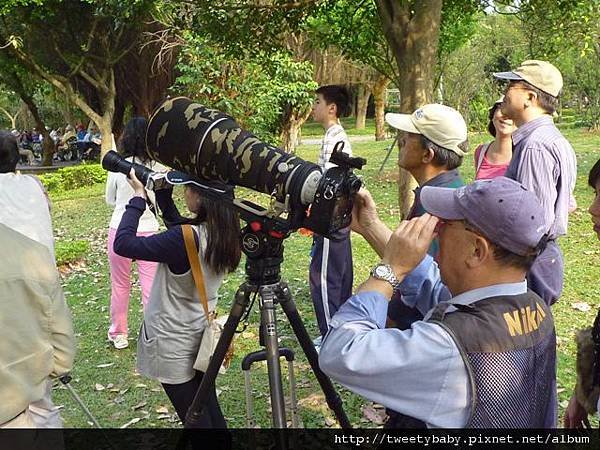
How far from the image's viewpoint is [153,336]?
2.86 m

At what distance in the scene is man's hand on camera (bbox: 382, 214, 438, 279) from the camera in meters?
1.65

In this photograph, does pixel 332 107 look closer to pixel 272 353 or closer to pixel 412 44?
pixel 412 44

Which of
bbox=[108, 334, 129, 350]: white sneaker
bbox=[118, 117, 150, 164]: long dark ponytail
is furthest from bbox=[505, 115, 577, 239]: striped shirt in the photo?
bbox=[108, 334, 129, 350]: white sneaker

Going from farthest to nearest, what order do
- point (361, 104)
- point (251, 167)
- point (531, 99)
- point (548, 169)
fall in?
point (361, 104), point (531, 99), point (548, 169), point (251, 167)

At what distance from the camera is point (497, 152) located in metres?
4.27

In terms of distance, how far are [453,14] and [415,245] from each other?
726 centimetres

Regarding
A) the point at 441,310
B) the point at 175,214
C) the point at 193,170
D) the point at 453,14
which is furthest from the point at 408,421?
the point at 453,14

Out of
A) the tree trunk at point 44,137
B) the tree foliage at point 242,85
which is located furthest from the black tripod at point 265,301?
the tree trunk at point 44,137

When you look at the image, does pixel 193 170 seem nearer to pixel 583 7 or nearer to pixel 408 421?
pixel 408 421

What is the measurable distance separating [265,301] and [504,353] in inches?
38.9

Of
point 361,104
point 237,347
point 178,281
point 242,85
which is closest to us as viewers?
point 178,281

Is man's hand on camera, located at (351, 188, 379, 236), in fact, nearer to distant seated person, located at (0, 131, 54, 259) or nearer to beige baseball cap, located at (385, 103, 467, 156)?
beige baseball cap, located at (385, 103, 467, 156)

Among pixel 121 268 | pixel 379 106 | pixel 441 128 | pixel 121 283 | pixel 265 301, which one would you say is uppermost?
pixel 379 106

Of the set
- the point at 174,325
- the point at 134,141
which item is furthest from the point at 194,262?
the point at 134,141
